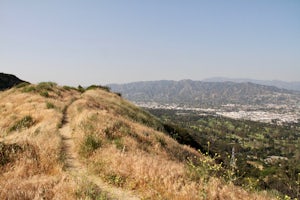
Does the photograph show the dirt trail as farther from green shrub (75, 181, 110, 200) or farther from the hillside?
green shrub (75, 181, 110, 200)

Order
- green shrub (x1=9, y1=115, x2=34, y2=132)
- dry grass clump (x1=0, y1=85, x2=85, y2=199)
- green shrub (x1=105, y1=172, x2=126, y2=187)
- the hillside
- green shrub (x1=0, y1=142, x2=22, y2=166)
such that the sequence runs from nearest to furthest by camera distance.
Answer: dry grass clump (x1=0, y1=85, x2=85, y2=199)
the hillside
green shrub (x1=105, y1=172, x2=126, y2=187)
green shrub (x1=0, y1=142, x2=22, y2=166)
green shrub (x1=9, y1=115, x2=34, y2=132)

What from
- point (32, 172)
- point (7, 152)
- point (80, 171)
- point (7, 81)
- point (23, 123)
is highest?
point (7, 81)

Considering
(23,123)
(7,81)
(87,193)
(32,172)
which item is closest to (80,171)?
(32,172)

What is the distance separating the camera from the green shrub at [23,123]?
50.9ft

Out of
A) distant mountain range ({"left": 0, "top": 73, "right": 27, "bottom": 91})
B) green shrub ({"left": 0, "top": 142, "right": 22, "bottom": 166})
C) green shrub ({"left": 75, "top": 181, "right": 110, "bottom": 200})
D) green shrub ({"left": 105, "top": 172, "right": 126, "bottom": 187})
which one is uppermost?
distant mountain range ({"left": 0, "top": 73, "right": 27, "bottom": 91})

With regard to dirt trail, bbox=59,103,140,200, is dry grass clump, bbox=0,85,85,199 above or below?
above

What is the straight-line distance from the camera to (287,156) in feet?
525

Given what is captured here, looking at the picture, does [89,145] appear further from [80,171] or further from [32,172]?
[32,172]

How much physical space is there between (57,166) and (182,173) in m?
3.28

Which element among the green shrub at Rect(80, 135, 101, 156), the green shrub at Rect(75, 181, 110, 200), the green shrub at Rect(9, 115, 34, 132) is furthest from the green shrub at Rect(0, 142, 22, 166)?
the green shrub at Rect(9, 115, 34, 132)

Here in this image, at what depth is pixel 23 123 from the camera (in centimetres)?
1582

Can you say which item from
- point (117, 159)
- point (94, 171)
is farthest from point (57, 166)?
point (117, 159)

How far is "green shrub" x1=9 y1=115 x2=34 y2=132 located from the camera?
610 inches

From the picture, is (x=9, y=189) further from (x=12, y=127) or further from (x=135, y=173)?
(x=12, y=127)
